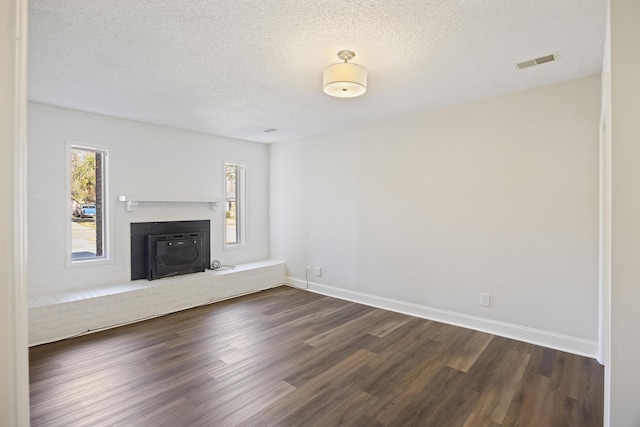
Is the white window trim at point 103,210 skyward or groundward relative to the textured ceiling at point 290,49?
groundward

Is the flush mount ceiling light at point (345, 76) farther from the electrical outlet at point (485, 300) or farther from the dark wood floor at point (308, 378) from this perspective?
the electrical outlet at point (485, 300)

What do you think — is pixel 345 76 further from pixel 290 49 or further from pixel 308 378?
pixel 308 378

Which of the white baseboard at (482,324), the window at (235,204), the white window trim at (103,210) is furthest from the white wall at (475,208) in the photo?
the white window trim at (103,210)

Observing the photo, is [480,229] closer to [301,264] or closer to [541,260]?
[541,260]

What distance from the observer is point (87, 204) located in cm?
408

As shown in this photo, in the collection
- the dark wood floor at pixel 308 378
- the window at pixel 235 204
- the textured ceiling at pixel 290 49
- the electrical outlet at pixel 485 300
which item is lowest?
the dark wood floor at pixel 308 378

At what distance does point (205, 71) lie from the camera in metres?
2.81

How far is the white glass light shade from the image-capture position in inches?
98.6

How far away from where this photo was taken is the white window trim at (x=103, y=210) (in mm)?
3820

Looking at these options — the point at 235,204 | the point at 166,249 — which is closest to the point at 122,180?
the point at 166,249

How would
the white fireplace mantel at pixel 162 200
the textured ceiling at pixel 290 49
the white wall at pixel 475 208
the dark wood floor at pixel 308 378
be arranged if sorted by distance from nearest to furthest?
the textured ceiling at pixel 290 49, the dark wood floor at pixel 308 378, the white wall at pixel 475 208, the white fireplace mantel at pixel 162 200

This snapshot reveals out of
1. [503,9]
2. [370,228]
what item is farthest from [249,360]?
[503,9]

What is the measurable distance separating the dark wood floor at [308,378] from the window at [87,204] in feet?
3.67

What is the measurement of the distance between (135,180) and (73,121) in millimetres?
929
